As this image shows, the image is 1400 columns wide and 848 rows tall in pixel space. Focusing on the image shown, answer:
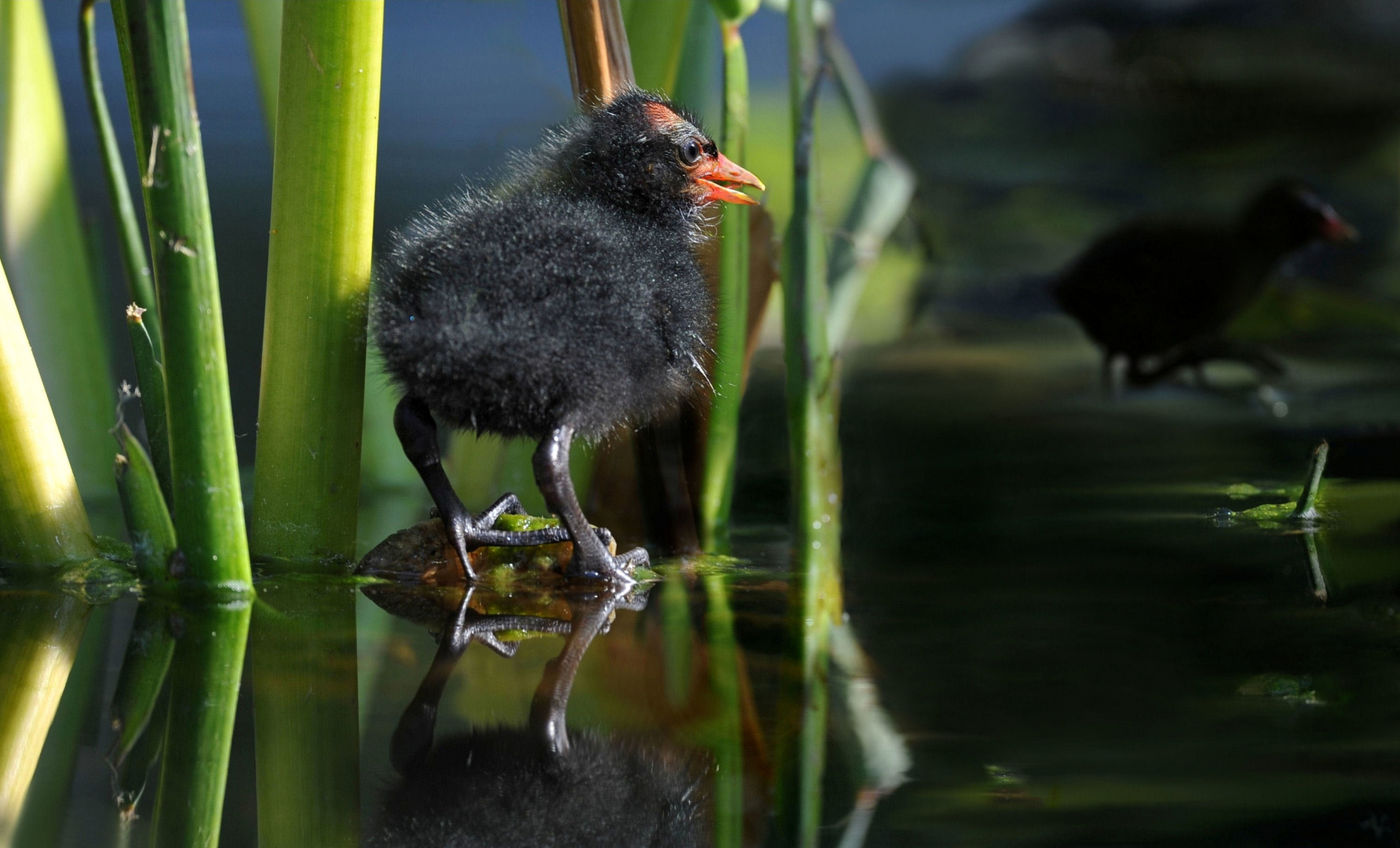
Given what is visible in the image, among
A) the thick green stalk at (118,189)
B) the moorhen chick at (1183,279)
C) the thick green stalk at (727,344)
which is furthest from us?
the moorhen chick at (1183,279)

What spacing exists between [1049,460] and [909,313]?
24 cm

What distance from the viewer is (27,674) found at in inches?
21.7

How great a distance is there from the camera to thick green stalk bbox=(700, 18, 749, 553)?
2.77 ft

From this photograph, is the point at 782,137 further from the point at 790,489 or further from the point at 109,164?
the point at 109,164

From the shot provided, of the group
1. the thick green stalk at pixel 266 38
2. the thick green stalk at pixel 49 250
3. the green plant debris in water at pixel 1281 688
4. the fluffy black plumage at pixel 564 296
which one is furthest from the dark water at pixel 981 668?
the thick green stalk at pixel 266 38

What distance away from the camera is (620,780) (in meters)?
0.45

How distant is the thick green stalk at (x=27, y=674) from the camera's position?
0.43 metres

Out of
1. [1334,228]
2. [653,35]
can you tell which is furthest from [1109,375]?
[653,35]

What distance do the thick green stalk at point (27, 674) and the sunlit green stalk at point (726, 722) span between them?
232mm

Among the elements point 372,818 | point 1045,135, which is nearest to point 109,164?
point 372,818

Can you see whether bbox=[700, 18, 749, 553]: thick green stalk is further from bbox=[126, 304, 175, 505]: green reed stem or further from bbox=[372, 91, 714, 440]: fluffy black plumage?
bbox=[126, 304, 175, 505]: green reed stem

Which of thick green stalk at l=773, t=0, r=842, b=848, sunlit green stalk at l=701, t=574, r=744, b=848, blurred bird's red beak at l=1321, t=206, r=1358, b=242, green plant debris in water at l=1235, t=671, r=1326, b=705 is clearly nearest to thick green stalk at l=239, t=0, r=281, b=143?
thick green stalk at l=773, t=0, r=842, b=848

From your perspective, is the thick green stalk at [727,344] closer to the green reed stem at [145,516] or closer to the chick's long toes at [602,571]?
the chick's long toes at [602,571]

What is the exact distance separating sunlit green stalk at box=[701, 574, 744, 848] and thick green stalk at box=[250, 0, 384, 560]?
23 cm
